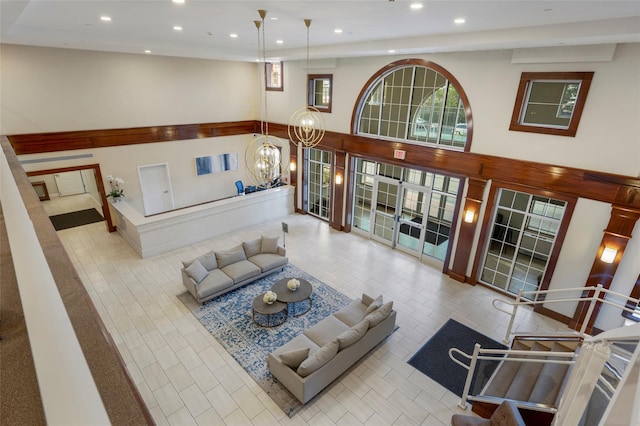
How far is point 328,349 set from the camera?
15.9 ft

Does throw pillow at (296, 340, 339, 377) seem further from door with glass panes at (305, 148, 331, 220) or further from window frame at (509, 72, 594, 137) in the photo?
door with glass panes at (305, 148, 331, 220)

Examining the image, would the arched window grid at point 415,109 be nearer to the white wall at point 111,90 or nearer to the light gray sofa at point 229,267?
the light gray sofa at point 229,267

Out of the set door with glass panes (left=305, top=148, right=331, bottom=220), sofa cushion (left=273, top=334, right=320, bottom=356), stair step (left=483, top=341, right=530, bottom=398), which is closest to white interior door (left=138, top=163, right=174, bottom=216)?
door with glass panes (left=305, top=148, right=331, bottom=220)

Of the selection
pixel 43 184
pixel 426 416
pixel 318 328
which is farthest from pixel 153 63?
pixel 426 416

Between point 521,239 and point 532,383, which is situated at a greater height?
point 521,239

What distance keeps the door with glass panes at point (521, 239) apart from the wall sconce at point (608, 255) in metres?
0.81

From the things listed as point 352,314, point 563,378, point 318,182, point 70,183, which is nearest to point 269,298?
point 352,314

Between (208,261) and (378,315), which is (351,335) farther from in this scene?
(208,261)

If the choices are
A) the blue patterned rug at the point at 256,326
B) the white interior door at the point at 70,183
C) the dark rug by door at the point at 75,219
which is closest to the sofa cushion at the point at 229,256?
the blue patterned rug at the point at 256,326

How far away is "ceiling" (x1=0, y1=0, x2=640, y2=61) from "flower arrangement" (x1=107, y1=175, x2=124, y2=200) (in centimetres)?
345

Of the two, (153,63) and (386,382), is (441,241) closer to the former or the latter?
Result: (386,382)

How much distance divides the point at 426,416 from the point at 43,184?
14.3 metres

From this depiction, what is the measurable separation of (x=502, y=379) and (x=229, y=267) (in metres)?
5.48

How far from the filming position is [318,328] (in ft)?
18.7
